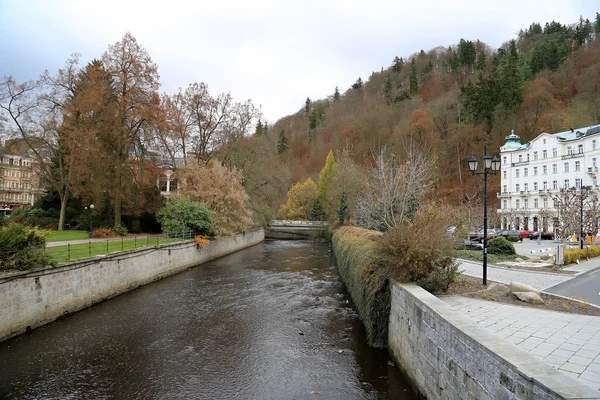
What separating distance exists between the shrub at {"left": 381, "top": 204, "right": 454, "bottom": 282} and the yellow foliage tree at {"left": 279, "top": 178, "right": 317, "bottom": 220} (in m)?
46.2

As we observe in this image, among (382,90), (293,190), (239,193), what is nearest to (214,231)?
(239,193)

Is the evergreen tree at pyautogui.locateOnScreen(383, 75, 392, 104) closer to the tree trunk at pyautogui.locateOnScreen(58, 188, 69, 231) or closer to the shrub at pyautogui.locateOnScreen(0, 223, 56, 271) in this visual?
the tree trunk at pyautogui.locateOnScreen(58, 188, 69, 231)

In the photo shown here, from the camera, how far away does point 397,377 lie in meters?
8.38

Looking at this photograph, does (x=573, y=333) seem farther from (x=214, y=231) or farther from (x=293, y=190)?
(x=293, y=190)

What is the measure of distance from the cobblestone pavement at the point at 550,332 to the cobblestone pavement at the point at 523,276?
3.99 meters

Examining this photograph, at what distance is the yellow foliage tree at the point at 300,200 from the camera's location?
5675 cm

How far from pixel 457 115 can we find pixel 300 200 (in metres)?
26.2

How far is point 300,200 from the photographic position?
5759cm

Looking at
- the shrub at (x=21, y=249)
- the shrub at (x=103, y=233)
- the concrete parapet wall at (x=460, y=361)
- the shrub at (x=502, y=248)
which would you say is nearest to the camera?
the concrete parapet wall at (x=460, y=361)

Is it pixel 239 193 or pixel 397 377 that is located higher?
pixel 239 193

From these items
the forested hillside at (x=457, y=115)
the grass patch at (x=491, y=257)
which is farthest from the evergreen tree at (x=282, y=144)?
the grass patch at (x=491, y=257)

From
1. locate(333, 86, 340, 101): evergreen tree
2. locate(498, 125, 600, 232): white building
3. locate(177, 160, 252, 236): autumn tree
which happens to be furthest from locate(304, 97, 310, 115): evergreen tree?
locate(177, 160, 252, 236): autumn tree

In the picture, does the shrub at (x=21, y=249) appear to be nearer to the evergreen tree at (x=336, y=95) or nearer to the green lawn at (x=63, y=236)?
the green lawn at (x=63, y=236)

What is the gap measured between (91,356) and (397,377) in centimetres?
782
